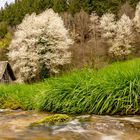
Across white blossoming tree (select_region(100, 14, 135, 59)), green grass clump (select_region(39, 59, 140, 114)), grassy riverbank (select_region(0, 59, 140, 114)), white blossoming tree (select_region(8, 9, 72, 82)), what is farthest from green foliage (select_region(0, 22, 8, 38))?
green grass clump (select_region(39, 59, 140, 114))

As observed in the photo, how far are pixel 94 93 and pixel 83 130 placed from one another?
221cm

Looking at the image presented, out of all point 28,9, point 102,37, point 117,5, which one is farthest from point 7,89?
point 28,9

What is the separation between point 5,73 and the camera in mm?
47312

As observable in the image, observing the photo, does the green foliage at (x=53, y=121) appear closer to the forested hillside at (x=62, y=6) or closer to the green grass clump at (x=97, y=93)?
the green grass clump at (x=97, y=93)

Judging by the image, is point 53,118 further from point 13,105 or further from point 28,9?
point 28,9

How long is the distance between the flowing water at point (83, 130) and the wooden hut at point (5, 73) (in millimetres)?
37421

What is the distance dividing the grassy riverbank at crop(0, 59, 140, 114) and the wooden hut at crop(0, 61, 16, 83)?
34.9 meters

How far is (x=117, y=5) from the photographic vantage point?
83125 mm

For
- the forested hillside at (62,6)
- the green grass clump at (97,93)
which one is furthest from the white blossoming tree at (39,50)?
the green grass clump at (97,93)

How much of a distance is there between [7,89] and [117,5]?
69653mm

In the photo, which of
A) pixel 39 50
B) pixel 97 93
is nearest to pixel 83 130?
pixel 97 93

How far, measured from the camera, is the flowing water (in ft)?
21.9

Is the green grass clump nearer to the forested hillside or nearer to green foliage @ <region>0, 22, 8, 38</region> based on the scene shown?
the forested hillside

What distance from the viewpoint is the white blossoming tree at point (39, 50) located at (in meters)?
53.4
